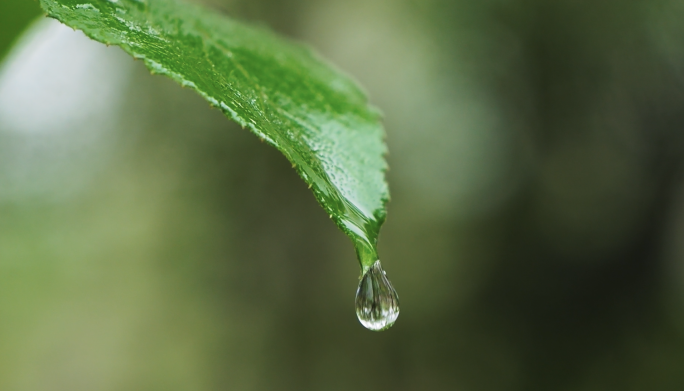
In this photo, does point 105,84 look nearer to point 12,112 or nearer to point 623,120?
point 12,112

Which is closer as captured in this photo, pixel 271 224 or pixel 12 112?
pixel 12 112

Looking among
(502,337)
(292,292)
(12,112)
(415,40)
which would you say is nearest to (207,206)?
(292,292)

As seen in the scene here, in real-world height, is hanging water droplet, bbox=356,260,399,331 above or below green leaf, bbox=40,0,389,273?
below

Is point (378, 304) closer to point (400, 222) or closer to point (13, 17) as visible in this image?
point (13, 17)

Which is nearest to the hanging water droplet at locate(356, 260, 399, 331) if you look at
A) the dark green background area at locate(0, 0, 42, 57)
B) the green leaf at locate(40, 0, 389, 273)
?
the green leaf at locate(40, 0, 389, 273)

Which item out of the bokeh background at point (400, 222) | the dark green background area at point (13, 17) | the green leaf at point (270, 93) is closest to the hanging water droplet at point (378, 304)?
the green leaf at point (270, 93)

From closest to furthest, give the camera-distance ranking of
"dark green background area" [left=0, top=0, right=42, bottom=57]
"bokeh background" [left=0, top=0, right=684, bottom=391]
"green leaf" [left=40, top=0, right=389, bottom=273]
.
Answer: "green leaf" [left=40, top=0, right=389, bottom=273], "dark green background area" [left=0, top=0, right=42, bottom=57], "bokeh background" [left=0, top=0, right=684, bottom=391]

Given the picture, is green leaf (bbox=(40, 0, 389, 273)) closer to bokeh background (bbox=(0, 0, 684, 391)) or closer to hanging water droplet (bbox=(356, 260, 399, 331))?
hanging water droplet (bbox=(356, 260, 399, 331))
